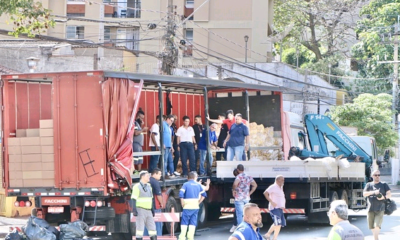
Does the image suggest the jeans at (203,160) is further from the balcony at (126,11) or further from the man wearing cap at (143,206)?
the balcony at (126,11)

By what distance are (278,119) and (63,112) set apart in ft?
28.4

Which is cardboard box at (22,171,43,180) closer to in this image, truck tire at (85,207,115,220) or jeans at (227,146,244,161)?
truck tire at (85,207,115,220)

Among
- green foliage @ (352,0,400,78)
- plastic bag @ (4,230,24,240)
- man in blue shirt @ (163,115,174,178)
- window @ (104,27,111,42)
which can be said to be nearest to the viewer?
plastic bag @ (4,230,24,240)

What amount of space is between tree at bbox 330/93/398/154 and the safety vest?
30.4 metres

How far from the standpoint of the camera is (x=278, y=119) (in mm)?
23375

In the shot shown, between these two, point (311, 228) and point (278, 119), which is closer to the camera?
point (311, 228)

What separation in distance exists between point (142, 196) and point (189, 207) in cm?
159

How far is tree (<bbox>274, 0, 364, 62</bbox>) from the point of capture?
56.5 metres

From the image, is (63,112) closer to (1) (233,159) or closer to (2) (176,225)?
(2) (176,225)

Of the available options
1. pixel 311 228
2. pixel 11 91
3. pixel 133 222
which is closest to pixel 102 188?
pixel 133 222

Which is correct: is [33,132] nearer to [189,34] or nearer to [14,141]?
[14,141]

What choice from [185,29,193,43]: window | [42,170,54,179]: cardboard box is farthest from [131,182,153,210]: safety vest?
[185,29,193,43]: window

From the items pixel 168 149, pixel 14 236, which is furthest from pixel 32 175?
pixel 168 149

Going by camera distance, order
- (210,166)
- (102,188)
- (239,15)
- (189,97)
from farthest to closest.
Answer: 1. (239,15)
2. (189,97)
3. (210,166)
4. (102,188)
